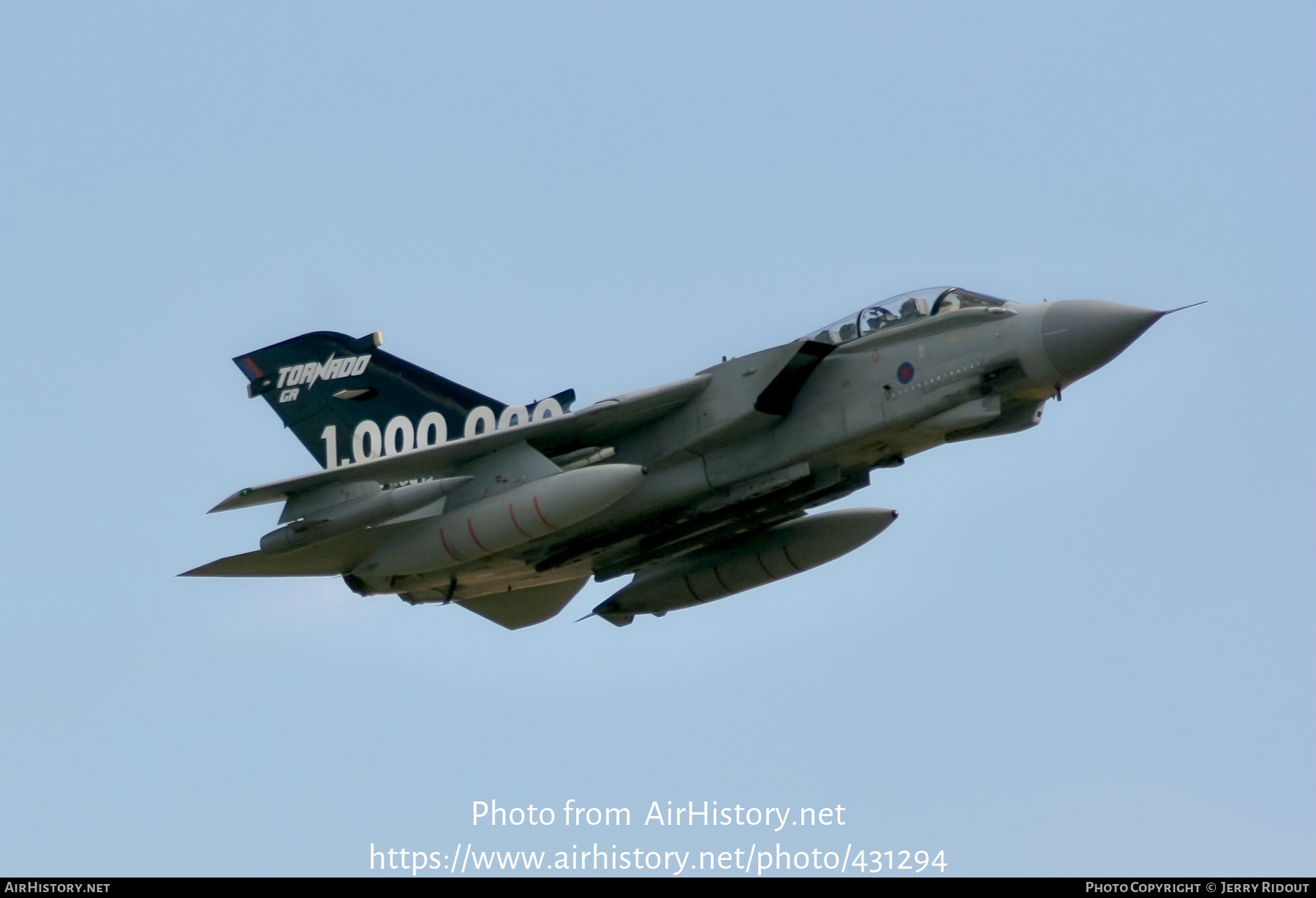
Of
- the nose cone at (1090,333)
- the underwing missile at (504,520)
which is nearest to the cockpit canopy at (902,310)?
the nose cone at (1090,333)

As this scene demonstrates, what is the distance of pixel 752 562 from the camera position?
75.7 feet

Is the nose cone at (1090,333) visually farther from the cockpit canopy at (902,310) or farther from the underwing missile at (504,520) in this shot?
the underwing missile at (504,520)

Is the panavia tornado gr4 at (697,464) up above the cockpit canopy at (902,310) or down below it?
below

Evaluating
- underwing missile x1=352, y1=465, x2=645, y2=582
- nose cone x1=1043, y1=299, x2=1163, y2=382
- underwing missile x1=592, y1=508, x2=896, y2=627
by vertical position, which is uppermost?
nose cone x1=1043, y1=299, x2=1163, y2=382

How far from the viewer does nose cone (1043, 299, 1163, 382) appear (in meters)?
19.5

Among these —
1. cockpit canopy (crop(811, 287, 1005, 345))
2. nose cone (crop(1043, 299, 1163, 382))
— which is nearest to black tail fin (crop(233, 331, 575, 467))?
cockpit canopy (crop(811, 287, 1005, 345))

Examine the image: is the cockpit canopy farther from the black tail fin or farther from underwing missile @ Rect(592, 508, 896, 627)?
the black tail fin

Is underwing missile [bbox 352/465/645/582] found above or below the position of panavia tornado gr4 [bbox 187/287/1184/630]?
below

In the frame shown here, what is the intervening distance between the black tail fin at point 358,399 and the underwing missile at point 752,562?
2995 millimetres

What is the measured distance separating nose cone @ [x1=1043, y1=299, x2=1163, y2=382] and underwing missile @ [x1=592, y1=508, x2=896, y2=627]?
4.04m

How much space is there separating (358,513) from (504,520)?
1875 millimetres

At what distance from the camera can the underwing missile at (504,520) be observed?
19734 millimetres

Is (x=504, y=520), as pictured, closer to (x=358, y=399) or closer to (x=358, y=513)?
(x=358, y=513)
